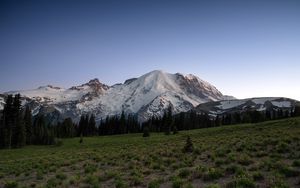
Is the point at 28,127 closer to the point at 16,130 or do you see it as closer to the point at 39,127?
the point at 39,127

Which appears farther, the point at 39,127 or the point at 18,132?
the point at 39,127

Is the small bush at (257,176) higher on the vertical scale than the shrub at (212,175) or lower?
higher

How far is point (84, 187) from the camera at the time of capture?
60.0ft

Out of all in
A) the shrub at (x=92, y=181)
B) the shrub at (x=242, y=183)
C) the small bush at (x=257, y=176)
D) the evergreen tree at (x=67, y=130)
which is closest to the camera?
the shrub at (x=242, y=183)

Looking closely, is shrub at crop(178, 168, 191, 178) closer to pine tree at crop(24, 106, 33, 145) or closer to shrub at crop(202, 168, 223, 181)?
shrub at crop(202, 168, 223, 181)

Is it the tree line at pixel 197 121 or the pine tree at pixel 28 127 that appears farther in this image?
the tree line at pixel 197 121

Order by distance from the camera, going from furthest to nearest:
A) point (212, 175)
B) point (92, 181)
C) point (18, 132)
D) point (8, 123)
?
1. point (8, 123)
2. point (18, 132)
3. point (92, 181)
4. point (212, 175)

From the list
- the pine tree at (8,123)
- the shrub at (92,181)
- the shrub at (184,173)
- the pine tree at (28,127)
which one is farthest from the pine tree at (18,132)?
the shrub at (184,173)

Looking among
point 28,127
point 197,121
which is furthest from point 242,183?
point 197,121

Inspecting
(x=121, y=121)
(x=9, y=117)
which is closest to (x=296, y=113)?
(x=121, y=121)

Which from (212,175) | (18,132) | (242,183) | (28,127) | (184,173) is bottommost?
(18,132)

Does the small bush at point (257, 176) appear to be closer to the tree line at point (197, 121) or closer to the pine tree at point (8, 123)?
the pine tree at point (8, 123)

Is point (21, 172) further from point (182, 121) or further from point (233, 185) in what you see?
point (182, 121)

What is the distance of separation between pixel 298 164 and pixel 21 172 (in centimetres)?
2405
